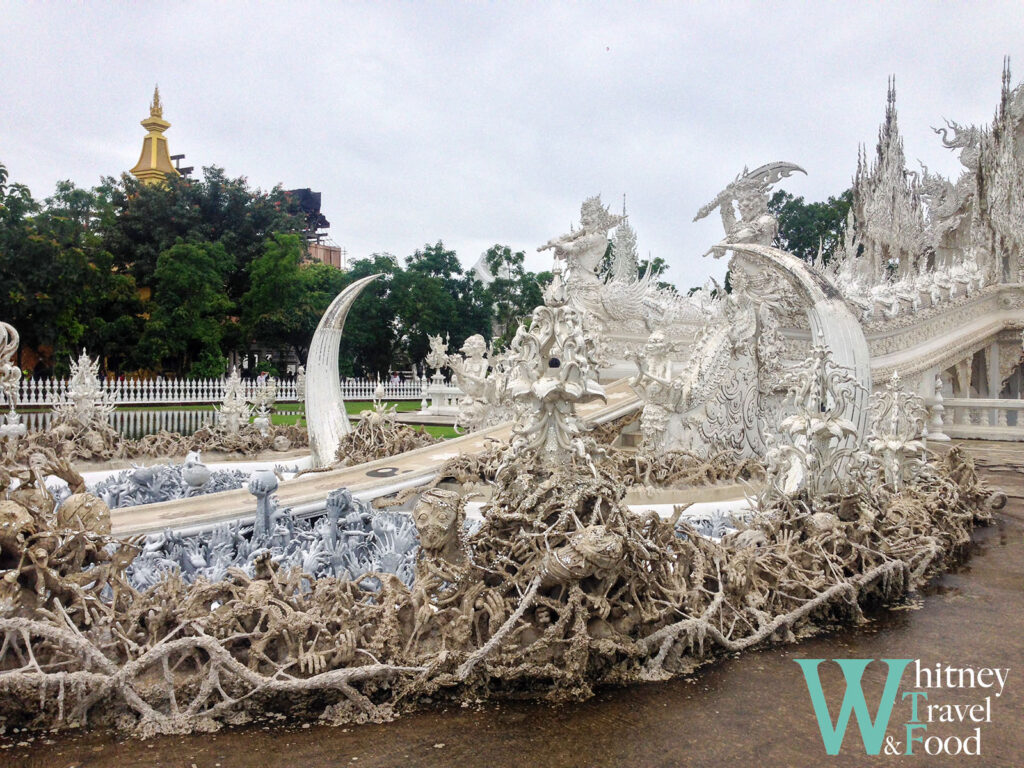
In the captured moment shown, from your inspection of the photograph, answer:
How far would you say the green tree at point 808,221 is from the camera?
111 ft

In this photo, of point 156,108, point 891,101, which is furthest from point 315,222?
point 891,101

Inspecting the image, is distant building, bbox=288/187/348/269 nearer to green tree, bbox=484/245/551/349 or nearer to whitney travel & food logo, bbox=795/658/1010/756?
green tree, bbox=484/245/551/349

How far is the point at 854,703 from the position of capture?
2.91 meters

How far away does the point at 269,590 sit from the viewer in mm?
3191

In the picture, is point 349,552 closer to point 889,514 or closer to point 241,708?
point 241,708

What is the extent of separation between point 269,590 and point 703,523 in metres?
3.29

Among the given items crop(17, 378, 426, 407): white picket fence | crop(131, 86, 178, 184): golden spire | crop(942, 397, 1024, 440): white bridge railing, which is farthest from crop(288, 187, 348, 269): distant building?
crop(942, 397, 1024, 440): white bridge railing

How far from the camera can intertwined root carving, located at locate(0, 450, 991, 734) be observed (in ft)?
8.89

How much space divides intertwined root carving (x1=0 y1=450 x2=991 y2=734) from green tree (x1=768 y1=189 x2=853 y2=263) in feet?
108

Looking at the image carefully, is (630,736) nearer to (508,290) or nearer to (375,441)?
(375,441)

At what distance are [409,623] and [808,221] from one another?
116ft

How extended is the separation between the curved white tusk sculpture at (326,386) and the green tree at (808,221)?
95.0ft

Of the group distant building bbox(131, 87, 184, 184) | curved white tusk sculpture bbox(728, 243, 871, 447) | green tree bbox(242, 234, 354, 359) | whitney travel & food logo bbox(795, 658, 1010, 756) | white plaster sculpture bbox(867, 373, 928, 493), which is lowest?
whitney travel & food logo bbox(795, 658, 1010, 756)

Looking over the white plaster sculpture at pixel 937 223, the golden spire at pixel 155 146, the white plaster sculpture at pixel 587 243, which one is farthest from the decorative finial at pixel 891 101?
the golden spire at pixel 155 146
